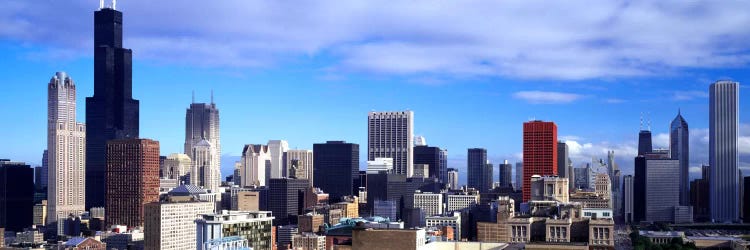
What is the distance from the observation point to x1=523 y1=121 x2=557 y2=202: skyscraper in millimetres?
164750

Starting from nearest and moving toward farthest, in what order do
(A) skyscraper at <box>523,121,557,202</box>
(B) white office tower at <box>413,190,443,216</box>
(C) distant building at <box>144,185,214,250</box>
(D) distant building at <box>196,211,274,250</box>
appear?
(D) distant building at <box>196,211,274,250</box>, (C) distant building at <box>144,185,214,250</box>, (A) skyscraper at <box>523,121,557,202</box>, (B) white office tower at <box>413,190,443,216</box>

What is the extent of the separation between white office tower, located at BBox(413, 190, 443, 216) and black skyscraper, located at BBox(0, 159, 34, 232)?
83830 millimetres

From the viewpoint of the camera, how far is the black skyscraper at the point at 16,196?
18438cm

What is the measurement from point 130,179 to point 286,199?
32549 millimetres

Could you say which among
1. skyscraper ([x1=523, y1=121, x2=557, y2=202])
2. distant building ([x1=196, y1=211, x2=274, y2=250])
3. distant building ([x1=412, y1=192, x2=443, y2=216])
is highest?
skyscraper ([x1=523, y1=121, x2=557, y2=202])

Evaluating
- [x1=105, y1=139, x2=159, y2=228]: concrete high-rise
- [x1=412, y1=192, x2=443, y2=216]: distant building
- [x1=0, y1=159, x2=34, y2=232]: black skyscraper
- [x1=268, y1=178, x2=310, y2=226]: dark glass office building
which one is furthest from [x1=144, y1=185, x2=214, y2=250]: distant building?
[x1=412, y1=192, x2=443, y2=216]: distant building

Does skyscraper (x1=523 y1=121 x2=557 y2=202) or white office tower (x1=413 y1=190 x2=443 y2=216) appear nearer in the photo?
skyscraper (x1=523 y1=121 x2=557 y2=202)

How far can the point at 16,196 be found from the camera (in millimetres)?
189125

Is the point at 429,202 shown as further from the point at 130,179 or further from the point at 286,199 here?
the point at 130,179

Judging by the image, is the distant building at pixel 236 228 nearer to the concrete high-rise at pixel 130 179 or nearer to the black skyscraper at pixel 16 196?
the concrete high-rise at pixel 130 179

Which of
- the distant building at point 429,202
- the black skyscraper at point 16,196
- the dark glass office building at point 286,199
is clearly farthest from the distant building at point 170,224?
the distant building at point 429,202

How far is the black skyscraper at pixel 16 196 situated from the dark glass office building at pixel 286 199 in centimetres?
5188

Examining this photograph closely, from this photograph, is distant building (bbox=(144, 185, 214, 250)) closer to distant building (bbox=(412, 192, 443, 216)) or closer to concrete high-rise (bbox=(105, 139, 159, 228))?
concrete high-rise (bbox=(105, 139, 159, 228))

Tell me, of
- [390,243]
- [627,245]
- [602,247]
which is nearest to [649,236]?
[627,245]
